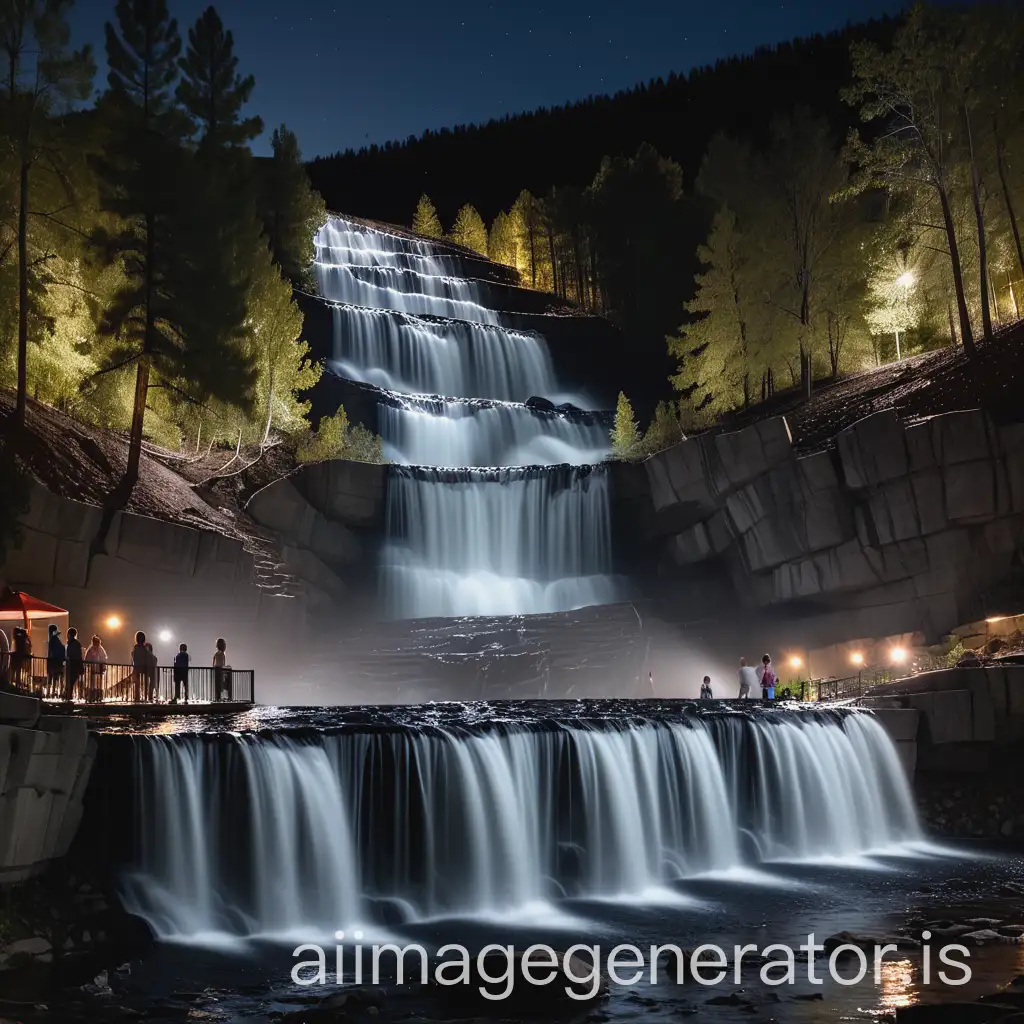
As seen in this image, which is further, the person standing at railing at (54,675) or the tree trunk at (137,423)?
the tree trunk at (137,423)


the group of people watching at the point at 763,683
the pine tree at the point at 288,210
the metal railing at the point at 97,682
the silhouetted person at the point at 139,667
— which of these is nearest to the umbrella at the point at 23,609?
the metal railing at the point at 97,682

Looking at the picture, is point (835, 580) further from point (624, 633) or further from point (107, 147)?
point (107, 147)

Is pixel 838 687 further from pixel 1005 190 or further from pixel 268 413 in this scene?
pixel 268 413

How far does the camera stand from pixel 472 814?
20.9 meters

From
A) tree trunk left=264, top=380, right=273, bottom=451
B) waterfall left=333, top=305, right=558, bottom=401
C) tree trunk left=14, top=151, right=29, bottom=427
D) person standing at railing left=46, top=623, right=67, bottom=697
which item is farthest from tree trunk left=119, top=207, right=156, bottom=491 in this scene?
waterfall left=333, top=305, right=558, bottom=401

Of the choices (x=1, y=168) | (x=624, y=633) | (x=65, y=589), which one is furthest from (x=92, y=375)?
(x=624, y=633)

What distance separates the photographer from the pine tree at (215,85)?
5828 centimetres

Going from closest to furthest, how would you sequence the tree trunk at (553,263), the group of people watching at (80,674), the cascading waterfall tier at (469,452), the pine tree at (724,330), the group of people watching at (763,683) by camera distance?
1. the group of people watching at (80,674)
2. the group of people watching at (763,683)
3. the cascading waterfall tier at (469,452)
4. the pine tree at (724,330)
5. the tree trunk at (553,263)

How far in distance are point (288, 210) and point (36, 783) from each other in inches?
2203

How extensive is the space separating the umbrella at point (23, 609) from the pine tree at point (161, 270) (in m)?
9.54

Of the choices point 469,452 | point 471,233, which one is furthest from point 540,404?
point 471,233

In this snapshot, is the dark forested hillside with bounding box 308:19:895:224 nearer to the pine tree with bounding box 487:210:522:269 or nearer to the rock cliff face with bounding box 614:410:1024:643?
the pine tree with bounding box 487:210:522:269

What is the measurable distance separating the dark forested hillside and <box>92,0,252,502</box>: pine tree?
11295cm

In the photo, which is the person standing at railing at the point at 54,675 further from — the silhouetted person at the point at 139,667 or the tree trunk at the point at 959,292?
the tree trunk at the point at 959,292
